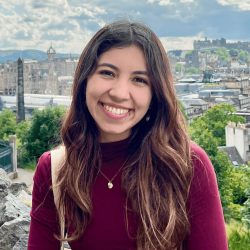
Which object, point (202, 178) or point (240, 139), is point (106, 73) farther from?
point (240, 139)

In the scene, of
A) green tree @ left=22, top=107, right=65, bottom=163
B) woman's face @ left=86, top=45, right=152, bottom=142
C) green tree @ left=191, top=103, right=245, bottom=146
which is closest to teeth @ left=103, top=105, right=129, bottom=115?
woman's face @ left=86, top=45, right=152, bottom=142

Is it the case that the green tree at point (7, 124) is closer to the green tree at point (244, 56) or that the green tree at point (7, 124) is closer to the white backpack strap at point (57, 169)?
the white backpack strap at point (57, 169)

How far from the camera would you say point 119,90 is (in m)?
1.12

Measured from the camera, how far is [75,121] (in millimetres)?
1243

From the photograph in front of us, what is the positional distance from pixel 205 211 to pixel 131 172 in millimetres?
171

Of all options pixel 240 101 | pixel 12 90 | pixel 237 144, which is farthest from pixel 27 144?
pixel 12 90

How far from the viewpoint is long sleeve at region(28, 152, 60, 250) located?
3.89 feet

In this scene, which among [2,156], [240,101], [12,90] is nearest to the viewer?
[2,156]

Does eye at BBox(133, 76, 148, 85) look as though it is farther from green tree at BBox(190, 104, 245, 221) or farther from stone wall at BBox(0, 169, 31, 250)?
green tree at BBox(190, 104, 245, 221)

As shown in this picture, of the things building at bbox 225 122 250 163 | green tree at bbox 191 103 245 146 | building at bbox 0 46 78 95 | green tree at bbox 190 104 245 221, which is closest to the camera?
green tree at bbox 190 104 245 221

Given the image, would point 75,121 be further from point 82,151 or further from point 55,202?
point 55,202

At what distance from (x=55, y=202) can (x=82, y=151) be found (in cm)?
12

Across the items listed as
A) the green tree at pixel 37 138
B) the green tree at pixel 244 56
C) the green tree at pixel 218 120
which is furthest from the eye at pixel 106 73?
the green tree at pixel 244 56

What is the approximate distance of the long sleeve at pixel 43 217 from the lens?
119cm
